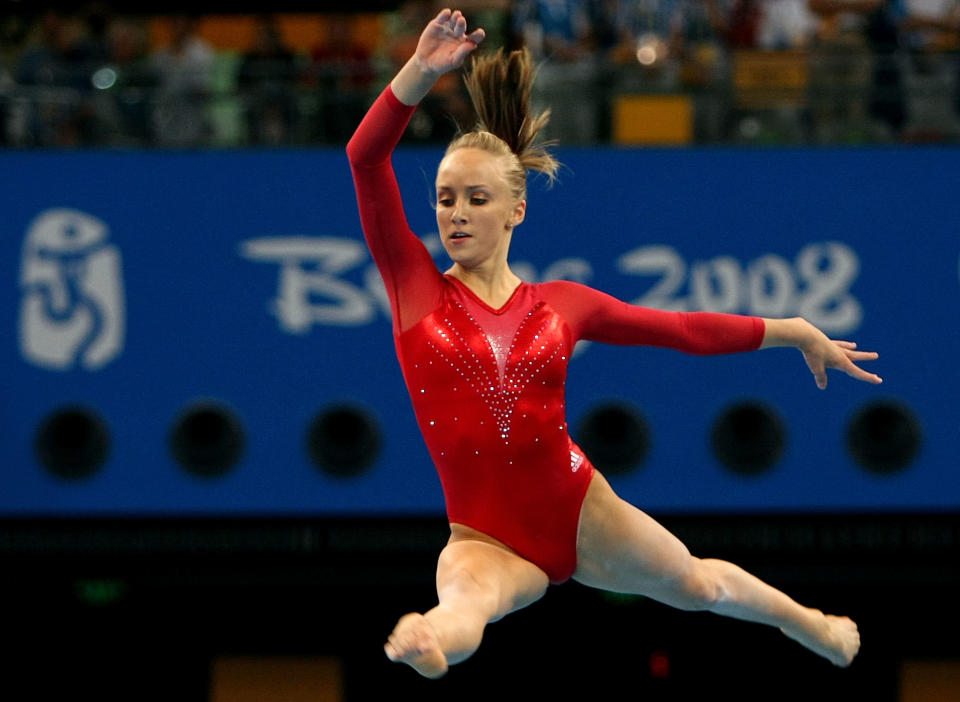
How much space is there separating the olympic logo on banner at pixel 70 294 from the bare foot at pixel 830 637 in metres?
3.71

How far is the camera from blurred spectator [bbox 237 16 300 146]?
23.1 feet

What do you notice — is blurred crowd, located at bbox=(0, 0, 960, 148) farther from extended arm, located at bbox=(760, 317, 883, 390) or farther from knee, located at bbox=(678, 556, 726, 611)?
knee, located at bbox=(678, 556, 726, 611)

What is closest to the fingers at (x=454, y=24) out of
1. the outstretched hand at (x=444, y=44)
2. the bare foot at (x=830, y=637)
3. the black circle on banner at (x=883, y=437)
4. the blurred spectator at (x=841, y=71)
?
the outstretched hand at (x=444, y=44)

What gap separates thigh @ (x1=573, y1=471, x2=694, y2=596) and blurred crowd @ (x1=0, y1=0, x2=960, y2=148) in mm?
2881

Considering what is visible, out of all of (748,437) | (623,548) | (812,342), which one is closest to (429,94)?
(748,437)

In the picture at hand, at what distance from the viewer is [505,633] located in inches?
379

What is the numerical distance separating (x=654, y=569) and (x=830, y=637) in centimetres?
73

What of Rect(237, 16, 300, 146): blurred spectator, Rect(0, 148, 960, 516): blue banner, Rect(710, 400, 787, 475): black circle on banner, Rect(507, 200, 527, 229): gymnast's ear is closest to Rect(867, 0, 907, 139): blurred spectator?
Rect(0, 148, 960, 516): blue banner

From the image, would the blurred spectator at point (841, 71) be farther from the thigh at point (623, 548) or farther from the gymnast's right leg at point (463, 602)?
the gymnast's right leg at point (463, 602)

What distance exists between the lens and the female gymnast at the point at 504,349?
4230 millimetres

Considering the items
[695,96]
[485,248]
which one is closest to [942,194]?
[695,96]

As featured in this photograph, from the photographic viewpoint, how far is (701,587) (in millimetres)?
4512

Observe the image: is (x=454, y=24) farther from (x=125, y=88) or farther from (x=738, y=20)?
(x=738, y=20)

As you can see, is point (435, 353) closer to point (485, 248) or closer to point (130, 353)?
point (485, 248)
